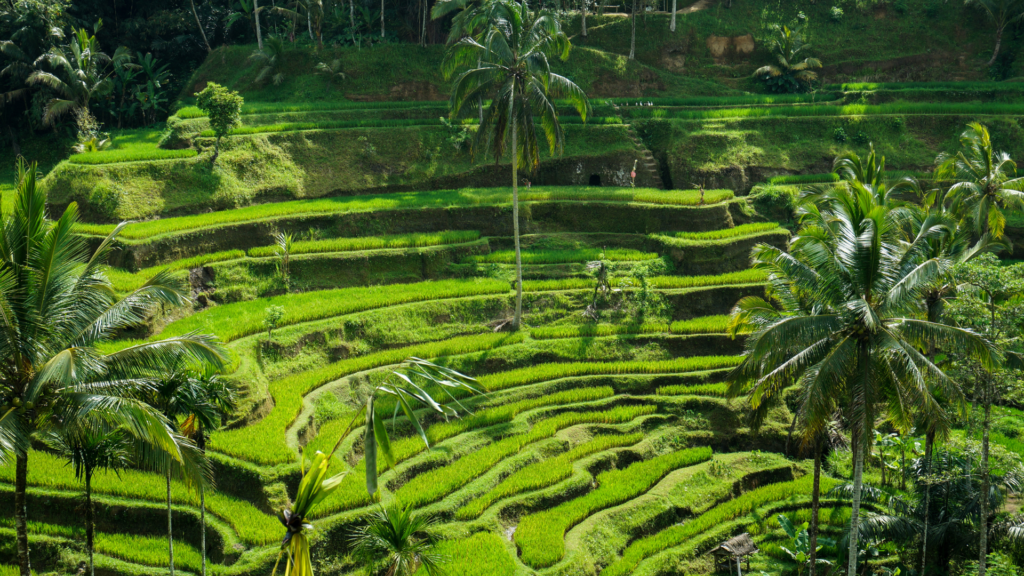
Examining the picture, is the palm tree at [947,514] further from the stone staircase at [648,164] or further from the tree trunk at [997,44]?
the tree trunk at [997,44]

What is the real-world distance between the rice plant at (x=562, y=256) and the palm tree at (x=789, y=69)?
19.2 metres

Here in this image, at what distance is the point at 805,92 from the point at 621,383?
27.1 m

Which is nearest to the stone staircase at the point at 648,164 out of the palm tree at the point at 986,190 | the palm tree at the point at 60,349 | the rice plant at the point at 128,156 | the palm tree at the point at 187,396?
the palm tree at the point at 986,190

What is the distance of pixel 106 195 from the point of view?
86.9ft

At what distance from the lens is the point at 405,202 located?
30328 mm

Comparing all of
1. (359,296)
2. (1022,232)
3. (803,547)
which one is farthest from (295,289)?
(1022,232)

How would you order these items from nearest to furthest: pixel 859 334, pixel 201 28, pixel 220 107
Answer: pixel 859 334 → pixel 220 107 → pixel 201 28

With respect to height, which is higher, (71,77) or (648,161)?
(71,77)

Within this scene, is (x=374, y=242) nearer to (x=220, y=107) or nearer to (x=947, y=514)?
(x=220, y=107)

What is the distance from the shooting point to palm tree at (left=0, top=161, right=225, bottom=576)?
10367 mm

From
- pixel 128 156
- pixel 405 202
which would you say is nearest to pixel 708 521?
pixel 405 202

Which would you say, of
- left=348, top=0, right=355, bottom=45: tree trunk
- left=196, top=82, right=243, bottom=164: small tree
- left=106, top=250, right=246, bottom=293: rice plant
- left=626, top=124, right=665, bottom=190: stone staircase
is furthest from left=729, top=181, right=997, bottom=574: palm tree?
left=348, top=0, right=355, bottom=45: tree trunk

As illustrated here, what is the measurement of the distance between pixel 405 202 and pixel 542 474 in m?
14.6

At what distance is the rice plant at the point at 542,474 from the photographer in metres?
17.3
